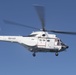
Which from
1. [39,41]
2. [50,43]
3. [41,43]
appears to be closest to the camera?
[41,43]

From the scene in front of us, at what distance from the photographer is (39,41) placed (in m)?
166

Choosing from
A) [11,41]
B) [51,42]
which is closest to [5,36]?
[11,41]

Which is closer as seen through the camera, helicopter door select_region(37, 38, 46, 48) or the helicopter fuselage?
the helicopter fuselage

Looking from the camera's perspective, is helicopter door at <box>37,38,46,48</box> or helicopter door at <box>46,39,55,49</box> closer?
helicopter door at <box>37,38,46,48</box>

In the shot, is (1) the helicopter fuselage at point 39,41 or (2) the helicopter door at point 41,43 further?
(2) the helicopter door at point 41,43

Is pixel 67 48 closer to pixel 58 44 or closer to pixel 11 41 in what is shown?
pixel 58 44

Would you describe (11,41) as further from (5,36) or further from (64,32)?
(64,32)

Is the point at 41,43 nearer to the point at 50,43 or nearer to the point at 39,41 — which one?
the point at 39,41

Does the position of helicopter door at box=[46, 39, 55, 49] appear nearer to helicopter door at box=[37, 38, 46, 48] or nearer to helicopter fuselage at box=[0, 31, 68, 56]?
helicopter fuselage at box=[0, 31, 68, 56]

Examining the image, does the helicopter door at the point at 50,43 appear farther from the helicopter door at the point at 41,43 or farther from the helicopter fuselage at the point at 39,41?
the helicopter door at the point at 41,43

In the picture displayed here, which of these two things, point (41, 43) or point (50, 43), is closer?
point (41, 43)

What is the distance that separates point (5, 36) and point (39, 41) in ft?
29.6

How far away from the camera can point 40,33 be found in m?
166

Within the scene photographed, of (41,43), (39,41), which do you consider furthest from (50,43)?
(39,41)
